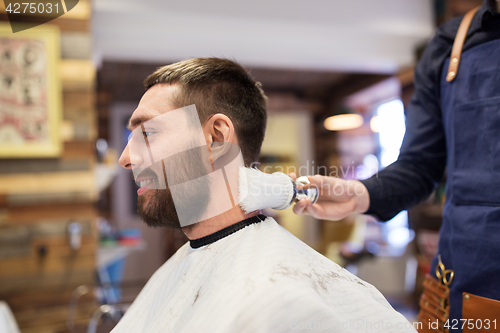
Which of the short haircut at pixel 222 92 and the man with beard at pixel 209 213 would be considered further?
the short haircut at pixel 222 92

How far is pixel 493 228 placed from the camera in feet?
2.77

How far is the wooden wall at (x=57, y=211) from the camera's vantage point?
231 centimetres

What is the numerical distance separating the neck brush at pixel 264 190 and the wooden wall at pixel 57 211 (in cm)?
194

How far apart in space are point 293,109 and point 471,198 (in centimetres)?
594

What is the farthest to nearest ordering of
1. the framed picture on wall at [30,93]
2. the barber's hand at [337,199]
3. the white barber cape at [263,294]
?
the framed picture on wall at [30,93]
the barber's hand at [337,199]
the white barber cape at [263,294]

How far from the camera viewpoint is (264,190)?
866mm

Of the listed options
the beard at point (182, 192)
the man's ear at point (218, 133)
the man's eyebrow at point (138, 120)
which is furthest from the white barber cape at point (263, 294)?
the man's eyebrow at point (138, 120)

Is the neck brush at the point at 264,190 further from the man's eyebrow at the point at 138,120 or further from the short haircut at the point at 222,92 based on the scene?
the man's eyebrow at the point at 138,120

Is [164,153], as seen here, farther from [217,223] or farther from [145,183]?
[217,223]

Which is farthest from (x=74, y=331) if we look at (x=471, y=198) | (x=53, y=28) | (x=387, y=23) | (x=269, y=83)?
(x=269, y=83)

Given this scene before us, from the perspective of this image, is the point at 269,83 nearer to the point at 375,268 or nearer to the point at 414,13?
the point at 414,13

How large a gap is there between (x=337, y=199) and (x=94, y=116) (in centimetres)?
219

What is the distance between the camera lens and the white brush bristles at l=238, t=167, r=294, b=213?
0.86 m

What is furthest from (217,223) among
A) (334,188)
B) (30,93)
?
(30,93)
